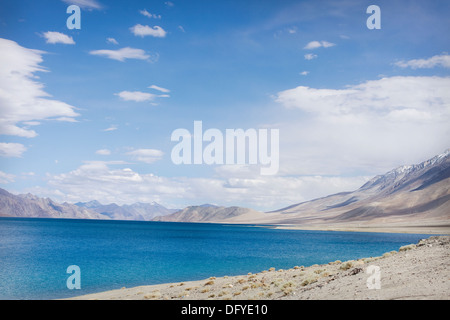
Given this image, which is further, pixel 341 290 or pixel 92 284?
pixel 92 284

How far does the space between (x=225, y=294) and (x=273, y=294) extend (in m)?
3.37

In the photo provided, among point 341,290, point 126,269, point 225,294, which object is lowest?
point 126,269

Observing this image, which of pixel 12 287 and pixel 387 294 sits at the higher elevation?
pixel 387 294

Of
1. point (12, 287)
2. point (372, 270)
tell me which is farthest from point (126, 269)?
point (372, 270)

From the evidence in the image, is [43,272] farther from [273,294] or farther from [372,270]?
[372,270]

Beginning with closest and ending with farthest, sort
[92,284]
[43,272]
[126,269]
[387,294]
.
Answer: [387,294]
[92,284]
[43,272]
[126,269]

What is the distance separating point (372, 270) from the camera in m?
18.5

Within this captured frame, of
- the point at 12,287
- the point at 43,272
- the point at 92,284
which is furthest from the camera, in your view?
the point at 43,272

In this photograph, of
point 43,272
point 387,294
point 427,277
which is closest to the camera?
point 387,294

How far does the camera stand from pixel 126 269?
44.7 meters
